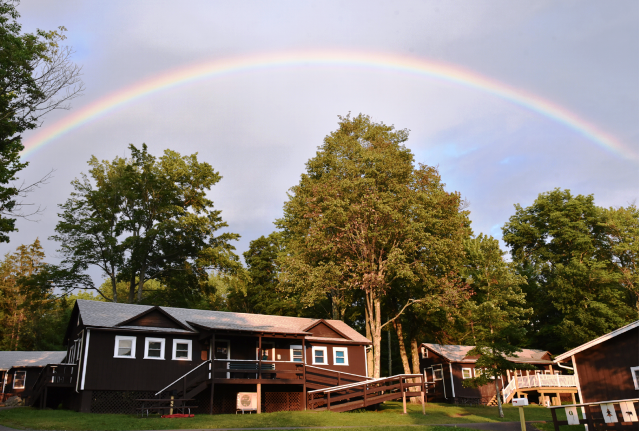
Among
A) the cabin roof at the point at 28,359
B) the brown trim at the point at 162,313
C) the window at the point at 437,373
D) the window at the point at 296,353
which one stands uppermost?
the brown trim at the point at 162,313

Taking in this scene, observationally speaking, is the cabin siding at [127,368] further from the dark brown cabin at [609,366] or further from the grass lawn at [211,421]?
the dark brown cabin at [609,366]

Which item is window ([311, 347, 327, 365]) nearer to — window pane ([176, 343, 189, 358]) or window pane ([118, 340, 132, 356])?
window pane ([176, 343, 189, 358])

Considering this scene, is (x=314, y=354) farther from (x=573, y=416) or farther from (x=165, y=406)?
(x=573, y=416)

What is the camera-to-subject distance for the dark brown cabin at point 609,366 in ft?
59.7

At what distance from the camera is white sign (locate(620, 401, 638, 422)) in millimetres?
12898

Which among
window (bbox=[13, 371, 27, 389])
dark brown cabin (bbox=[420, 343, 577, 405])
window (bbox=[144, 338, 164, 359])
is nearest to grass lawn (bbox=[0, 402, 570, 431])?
window (bbox=[144, 338, 164, 359])

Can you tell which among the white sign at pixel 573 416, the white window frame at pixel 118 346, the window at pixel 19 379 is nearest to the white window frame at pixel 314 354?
the white window frame at pixel 118 346

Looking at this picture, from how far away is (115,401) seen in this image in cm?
2284

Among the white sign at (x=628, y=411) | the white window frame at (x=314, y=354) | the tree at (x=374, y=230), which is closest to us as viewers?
the white sign at (x=628, y=411)

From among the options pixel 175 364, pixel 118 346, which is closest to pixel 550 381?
pixel 175 364

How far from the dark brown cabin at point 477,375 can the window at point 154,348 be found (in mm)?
18306

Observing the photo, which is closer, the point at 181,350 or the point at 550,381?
the point at 181,350

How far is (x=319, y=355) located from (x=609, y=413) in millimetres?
17567

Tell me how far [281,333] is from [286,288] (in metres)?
7.64
